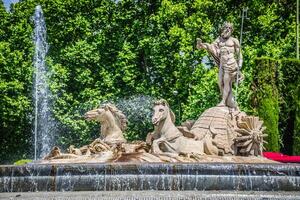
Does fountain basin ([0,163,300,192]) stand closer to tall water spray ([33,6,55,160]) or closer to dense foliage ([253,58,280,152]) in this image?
dense foliage ([253,58,280,152])

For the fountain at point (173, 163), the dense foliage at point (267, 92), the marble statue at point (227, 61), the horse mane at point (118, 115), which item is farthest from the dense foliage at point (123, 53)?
the horse mane at point (118, 115)

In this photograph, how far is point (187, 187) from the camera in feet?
41.9

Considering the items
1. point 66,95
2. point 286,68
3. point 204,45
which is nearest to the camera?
point 204,45

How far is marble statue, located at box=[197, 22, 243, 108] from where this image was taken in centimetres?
1877

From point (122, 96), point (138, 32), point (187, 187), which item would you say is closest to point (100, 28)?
point (138, 32)

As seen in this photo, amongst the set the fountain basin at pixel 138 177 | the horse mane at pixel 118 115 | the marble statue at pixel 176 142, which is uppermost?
the horse mane at pixel 118 115

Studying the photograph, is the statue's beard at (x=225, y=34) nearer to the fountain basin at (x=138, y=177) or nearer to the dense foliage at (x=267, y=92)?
the fountain basin at (x=138, y=177)

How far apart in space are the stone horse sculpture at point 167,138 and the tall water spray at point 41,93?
605 inches

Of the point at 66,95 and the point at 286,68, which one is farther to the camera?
the point at 66,95

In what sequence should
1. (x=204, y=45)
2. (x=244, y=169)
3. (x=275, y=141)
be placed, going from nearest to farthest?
(x=244, y=169)
(x=204, y=45)
(x=275, y=141)

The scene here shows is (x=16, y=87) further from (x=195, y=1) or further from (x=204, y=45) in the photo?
(x=204, y=45)

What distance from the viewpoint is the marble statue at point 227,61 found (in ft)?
61.6

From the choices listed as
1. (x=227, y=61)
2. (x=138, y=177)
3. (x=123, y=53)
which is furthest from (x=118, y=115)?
(x=123, y=53)

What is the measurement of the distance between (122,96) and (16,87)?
556 centimetres
